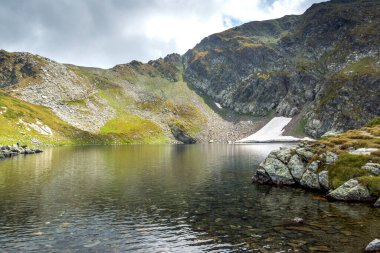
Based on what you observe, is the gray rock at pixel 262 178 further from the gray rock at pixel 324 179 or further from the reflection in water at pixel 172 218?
the gray rock at pixel 324 179

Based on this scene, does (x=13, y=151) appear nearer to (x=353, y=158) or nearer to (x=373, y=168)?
(x=353, y=158)

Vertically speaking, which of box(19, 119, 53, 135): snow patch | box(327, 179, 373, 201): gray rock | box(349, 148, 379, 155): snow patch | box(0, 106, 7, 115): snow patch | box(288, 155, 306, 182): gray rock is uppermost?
box(0, 106, 7, 115): snow patch

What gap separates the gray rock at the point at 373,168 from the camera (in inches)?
1774

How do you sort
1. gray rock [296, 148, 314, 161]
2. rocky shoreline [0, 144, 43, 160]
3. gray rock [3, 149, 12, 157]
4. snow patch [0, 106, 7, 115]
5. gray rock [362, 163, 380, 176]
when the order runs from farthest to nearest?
snow patch [0, 106, 7, 115]
gray rock [3, 149, 12, 157]
rocky shoreline [0, 144, 43, 160]
gray rock [296, 148, 314, 161]
gray rock [362, 163, 380, 176]

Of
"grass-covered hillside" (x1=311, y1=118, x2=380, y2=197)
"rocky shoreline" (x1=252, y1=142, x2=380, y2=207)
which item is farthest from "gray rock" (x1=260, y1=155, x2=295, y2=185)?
"grass-covered hillside" (x1=311, y1=118, x2=380, y2=197)

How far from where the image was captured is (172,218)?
35719 mm

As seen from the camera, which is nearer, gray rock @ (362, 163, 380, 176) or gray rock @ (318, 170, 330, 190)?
gray rock @ (362, 163, 380, 176)

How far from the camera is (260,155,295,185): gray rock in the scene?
57259 millimetres

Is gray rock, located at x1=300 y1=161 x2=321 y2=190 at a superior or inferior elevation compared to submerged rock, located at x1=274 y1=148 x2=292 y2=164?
inferior

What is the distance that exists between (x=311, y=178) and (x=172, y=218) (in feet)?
91.6

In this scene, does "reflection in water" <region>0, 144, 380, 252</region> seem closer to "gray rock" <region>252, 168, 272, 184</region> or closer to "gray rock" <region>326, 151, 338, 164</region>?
"gray rock" <region>252, 168, 272, 184</region>

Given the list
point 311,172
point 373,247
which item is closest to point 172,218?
point 373,247

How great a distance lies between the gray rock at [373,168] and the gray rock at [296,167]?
11.4 meters

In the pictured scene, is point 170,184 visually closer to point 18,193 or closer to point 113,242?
point 18,193
